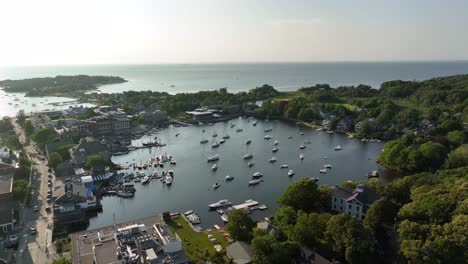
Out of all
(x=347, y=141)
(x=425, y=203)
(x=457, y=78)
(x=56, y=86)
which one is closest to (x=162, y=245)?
(x=425, y=203)

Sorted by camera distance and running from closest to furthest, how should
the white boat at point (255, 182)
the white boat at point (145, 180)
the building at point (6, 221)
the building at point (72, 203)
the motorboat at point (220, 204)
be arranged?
1. the building at point (6, 221)
2. the building at point (72, 203)
3. the motorboat at point (220, 204)
4. the white boat at point (255, 182)
5. the white boat at point (145, 180)

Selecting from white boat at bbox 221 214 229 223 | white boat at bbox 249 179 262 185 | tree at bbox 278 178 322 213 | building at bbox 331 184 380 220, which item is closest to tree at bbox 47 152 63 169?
white boat at bbox 221 214 229 223

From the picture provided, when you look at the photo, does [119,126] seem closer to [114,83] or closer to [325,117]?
[325,117]

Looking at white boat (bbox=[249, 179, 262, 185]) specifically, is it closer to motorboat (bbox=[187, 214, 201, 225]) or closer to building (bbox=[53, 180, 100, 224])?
motorboat (bbox=[187, 214, 201, 225])

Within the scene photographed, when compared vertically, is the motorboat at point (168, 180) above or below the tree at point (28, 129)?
below

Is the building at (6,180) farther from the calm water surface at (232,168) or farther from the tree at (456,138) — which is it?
the tree at (456,138)

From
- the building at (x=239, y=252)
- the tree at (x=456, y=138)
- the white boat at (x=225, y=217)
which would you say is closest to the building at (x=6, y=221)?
the white boat at (x=225, y=217)
